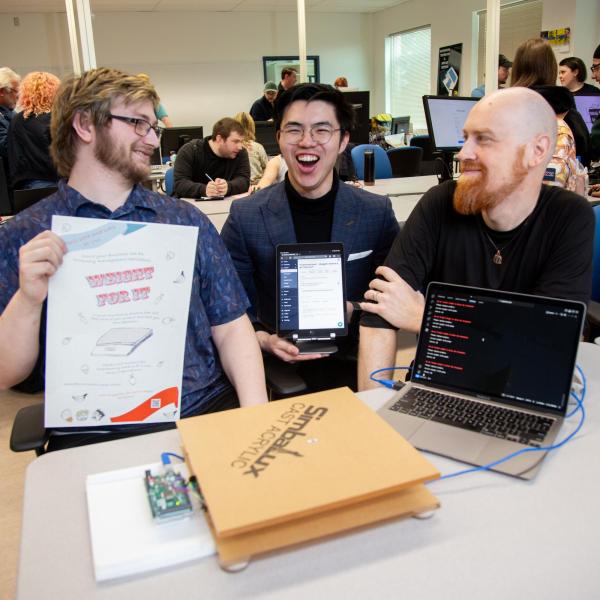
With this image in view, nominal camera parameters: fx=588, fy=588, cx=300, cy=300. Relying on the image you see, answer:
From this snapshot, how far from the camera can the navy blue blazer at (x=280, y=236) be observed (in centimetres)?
197

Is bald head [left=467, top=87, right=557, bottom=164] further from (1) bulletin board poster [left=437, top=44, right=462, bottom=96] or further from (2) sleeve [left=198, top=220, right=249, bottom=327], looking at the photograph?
(1) bulletin board poster [left=437, top=44, right=462, bottom=96]

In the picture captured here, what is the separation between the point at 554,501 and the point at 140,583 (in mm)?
624

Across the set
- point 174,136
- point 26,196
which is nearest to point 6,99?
point 26,196

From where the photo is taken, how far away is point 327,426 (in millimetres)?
997

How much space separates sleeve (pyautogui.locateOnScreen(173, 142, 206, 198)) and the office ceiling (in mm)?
6583

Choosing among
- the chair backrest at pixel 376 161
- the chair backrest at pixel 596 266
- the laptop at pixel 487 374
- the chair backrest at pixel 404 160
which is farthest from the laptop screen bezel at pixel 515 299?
the chair backrest at pixel 404 160

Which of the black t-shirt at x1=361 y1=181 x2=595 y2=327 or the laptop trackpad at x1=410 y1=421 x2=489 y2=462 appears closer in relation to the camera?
the laptop trackpad at x1=410 y1=421 x2=489 y2=462

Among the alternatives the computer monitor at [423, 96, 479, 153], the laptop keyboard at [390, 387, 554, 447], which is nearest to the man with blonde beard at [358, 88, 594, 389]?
the laptop keyboard at [390, 387, 554, 447]

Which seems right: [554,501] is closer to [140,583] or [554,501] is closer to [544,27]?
[140,583]

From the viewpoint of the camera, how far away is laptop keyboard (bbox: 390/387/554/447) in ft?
3.56

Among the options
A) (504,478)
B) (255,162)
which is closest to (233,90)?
(255,162)

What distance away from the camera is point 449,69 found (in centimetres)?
1000

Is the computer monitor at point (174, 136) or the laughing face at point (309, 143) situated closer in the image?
the laughing face at point (309, 143)

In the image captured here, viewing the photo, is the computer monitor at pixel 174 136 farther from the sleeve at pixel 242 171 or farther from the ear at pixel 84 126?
the ear at pixel 84 126
